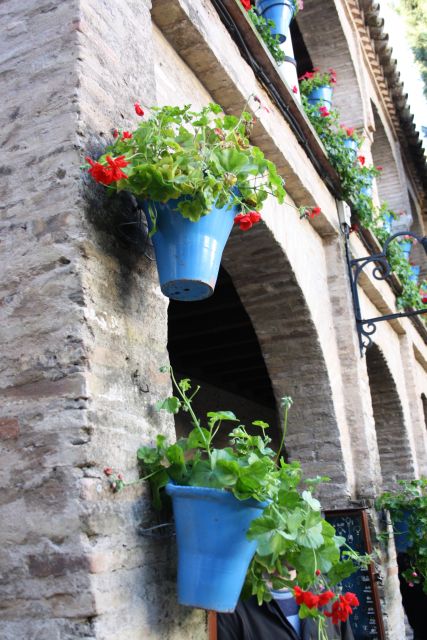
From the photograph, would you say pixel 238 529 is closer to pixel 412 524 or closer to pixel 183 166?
pixel 183 166

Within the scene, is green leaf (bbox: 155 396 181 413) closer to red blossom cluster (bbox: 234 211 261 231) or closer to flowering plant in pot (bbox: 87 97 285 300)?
flowering plant in pot (bbox: 87 97 285 300)

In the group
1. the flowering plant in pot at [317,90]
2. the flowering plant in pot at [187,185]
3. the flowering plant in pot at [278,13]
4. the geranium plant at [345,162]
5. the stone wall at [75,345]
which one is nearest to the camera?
the stone wall at [75,345]

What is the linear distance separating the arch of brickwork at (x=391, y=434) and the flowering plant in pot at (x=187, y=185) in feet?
17.3

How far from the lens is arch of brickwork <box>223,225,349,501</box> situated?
178 inches

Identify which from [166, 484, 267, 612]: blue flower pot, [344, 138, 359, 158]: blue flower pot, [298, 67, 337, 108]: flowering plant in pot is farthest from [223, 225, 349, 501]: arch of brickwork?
[166, 484, 267, 612]: blue flower pot

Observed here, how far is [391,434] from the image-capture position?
23.5 feet

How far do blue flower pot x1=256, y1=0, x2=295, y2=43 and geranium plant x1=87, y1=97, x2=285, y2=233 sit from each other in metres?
2.99

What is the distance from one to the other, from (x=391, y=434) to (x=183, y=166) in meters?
5.73

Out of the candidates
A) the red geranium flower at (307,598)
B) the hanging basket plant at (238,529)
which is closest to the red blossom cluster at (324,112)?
the hanging basket plant at (238,529)

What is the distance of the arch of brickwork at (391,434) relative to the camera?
23.4 ft

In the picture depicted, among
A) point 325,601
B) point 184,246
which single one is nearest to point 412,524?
point 325,601

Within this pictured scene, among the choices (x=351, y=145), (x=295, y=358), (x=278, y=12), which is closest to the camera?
(x=295, y=358)

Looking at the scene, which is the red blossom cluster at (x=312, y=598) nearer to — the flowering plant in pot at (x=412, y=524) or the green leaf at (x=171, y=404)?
the green leaf at (x=171, y=404)

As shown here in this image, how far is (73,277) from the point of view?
6.46 feet
